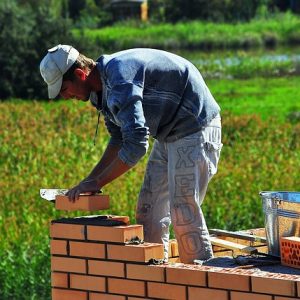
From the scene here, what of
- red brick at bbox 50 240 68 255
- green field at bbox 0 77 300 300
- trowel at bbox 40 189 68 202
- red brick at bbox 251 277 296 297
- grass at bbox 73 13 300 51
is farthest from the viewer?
grass at bbox 73 13 300 51

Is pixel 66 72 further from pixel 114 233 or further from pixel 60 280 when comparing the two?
pixel 60 280

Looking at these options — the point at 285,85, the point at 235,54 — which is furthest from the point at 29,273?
the point at 235,54

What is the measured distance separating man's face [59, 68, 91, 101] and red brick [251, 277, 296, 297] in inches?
47.9

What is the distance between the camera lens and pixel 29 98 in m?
26.3

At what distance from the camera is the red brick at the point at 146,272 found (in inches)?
205

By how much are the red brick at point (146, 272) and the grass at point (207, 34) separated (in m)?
37.2

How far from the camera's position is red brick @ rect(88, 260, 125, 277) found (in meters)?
5.34

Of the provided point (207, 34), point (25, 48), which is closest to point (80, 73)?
point (25, 48)

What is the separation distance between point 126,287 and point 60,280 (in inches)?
16.2

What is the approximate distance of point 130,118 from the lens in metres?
5.30

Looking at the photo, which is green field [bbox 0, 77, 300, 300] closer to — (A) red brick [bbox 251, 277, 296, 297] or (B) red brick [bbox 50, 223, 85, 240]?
(B) red brick [bbox 50, 223, 85, 240]

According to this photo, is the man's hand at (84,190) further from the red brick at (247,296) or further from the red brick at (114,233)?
the red brick at (247,296)

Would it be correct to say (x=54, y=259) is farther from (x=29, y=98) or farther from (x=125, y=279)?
(x=29, y=98)

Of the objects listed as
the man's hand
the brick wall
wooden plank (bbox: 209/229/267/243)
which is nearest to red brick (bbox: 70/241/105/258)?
the brick wall
